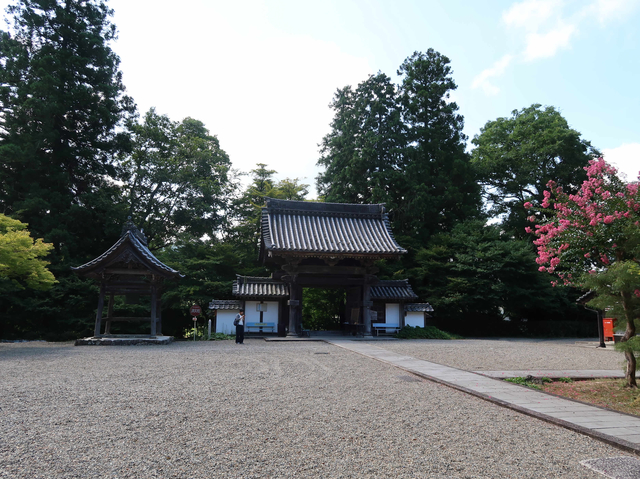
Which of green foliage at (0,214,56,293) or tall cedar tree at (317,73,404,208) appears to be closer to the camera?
green foliage at (0,214,56,293)

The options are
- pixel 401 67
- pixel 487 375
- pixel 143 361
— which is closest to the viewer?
pixel 487 375

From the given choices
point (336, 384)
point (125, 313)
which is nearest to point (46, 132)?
point (125, 313)

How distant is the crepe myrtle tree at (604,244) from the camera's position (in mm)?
7490

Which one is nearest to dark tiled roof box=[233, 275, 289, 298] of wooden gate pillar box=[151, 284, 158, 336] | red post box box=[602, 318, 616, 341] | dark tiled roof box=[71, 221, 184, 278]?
wooden gate pillar box=[151, 284, 158, 336]

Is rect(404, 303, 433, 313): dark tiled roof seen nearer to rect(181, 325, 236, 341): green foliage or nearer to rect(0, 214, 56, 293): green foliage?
rect(181, 325, 236, 341): green foliage

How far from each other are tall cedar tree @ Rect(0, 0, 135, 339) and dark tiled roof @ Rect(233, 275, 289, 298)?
794cm

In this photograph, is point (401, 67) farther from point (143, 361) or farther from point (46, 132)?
point (143, 361)

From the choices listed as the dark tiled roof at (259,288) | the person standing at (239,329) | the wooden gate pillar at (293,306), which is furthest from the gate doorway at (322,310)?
the person standing at (239,329)

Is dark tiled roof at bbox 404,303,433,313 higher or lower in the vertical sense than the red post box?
higher

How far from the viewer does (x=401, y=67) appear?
34.8 m

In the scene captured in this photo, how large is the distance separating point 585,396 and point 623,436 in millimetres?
2679

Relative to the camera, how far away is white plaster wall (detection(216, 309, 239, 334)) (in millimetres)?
21703

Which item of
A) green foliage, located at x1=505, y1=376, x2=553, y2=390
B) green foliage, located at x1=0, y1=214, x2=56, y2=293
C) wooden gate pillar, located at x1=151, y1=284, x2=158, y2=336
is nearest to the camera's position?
green foliage, located at x1=505, y1=376, x2=553, y2=390

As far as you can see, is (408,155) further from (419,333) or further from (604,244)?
(604,244)
